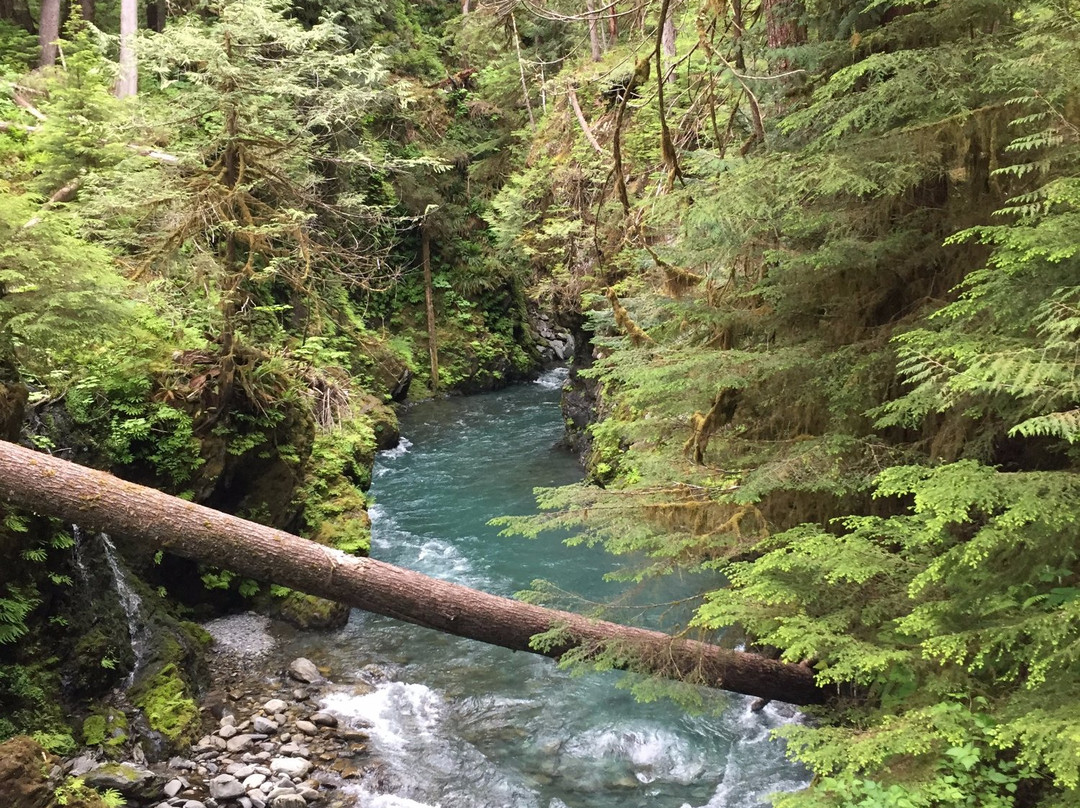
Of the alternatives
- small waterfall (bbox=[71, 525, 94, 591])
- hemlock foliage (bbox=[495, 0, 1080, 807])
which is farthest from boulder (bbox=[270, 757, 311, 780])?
hemlock foliage (bbox=[495, 0, 1080, 807])

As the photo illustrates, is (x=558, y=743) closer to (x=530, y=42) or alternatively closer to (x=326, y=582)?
(x=326, y=582)

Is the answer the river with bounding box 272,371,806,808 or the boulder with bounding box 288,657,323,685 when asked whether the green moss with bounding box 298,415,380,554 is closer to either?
the river with bounding box 272,371,806,808

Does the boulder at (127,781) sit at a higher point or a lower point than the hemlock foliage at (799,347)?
lower

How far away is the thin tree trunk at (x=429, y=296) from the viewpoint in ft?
71.9

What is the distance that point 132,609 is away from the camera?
678 centimetres

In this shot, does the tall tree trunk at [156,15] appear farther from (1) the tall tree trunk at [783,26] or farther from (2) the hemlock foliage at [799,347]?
(1) the tall tree trunk at [783,26]

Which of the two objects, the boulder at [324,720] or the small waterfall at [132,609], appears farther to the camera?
the boulder at [324,720]

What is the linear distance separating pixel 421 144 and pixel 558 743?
2012 cm

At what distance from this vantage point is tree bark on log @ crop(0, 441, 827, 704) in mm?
5000

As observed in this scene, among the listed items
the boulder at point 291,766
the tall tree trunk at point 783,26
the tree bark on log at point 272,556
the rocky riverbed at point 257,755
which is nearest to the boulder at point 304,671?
the rocky riverbed at point 257,755

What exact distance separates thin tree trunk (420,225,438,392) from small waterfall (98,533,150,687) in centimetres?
1505

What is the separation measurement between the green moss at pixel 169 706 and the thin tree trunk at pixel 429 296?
51.8ft

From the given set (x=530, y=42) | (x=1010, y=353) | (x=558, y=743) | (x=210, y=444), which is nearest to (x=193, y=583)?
(x=210, y=444)

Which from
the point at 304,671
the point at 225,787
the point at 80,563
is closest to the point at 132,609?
the point at 80,563
